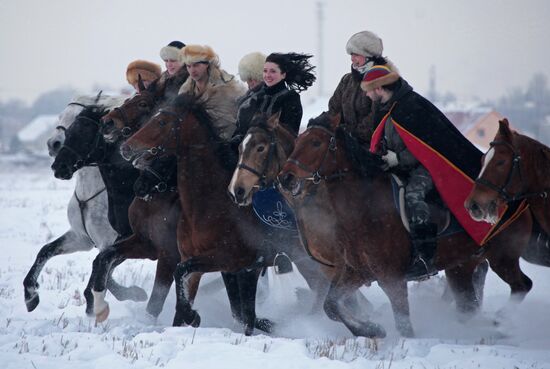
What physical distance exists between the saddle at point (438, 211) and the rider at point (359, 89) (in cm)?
86

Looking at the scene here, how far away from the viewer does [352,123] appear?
330 inches

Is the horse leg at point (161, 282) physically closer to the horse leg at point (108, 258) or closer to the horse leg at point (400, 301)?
the horse leg at point (108, 258)

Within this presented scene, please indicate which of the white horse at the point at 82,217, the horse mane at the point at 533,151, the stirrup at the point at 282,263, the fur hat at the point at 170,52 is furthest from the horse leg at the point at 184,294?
the fur hat at the point at 170,52

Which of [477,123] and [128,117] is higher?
[128,117]

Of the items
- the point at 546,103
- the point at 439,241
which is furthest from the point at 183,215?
the point at 546,103

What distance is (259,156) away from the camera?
7.59 m

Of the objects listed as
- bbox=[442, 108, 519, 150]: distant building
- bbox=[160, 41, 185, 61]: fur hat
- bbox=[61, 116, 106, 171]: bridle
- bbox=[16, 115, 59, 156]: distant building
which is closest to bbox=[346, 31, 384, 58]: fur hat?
bbox=[160, 41, 185, 61]: fur hat

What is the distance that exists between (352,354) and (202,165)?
266cm

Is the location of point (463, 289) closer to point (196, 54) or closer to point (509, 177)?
point (509, 177)

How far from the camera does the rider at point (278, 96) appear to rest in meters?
8.41

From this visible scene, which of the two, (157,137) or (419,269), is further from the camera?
(157,137)

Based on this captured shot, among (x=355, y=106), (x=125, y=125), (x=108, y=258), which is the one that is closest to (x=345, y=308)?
(x=355, y=106)

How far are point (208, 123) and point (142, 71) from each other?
2.74 metres

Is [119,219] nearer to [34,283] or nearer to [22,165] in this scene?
[34,283]
